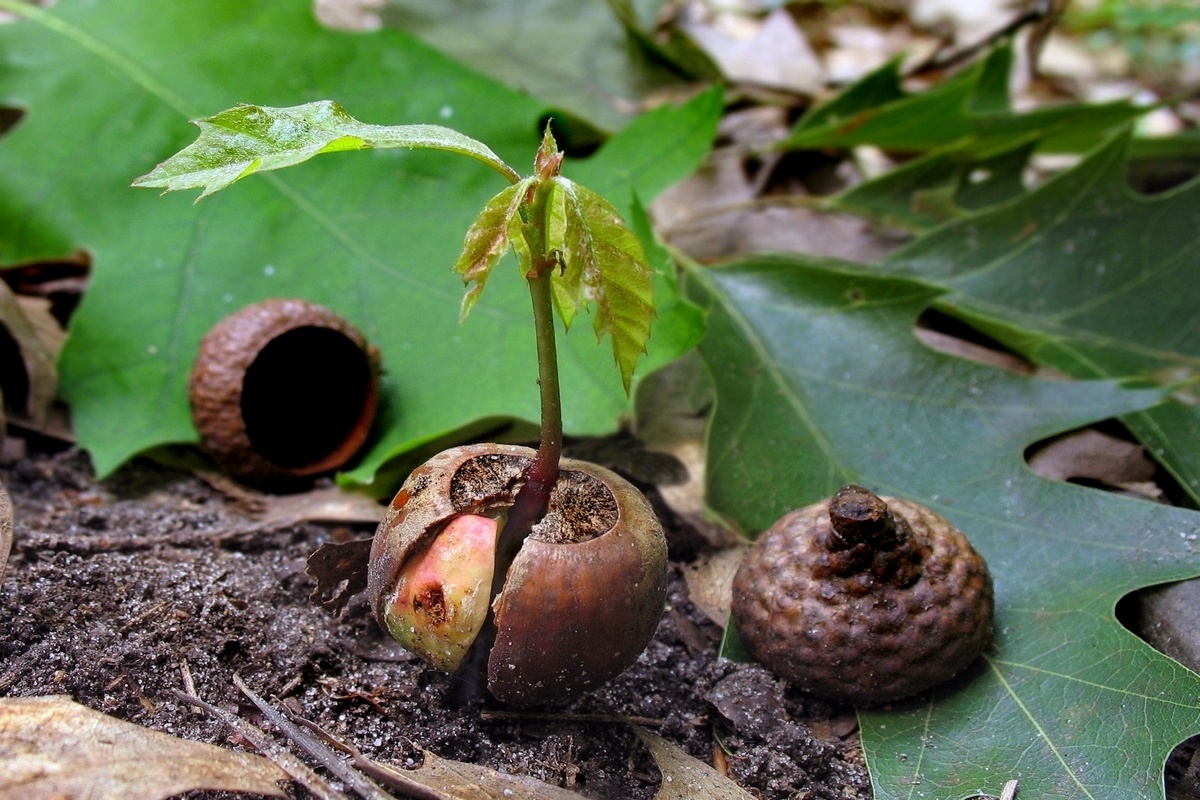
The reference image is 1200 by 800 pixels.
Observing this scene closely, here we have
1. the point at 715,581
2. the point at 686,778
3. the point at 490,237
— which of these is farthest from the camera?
the point at 715,581

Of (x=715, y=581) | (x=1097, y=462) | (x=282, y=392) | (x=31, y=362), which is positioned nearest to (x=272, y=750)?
(x=715, y=581)

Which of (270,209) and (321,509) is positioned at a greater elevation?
(270,209)

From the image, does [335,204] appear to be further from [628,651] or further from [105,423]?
[628,651]

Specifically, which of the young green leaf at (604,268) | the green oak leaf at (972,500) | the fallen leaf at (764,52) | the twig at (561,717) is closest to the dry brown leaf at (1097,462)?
the green oak leaf at (972,500)

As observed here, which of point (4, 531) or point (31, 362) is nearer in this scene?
point (4, 531)

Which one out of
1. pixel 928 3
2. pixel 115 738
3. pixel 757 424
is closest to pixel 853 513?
pixel 757 424

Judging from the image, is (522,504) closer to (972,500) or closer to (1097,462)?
(972,500)

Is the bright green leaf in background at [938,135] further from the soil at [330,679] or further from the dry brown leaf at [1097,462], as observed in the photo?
the soil at [330,679]
